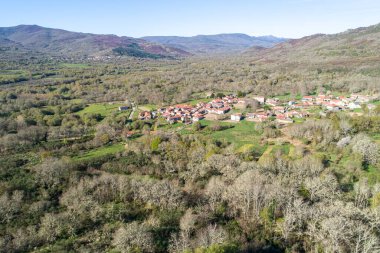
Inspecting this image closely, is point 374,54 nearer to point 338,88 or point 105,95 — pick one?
point 338,88

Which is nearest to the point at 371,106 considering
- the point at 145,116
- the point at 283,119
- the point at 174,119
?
the point at 283,119

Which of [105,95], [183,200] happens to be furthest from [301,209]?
[105,95]

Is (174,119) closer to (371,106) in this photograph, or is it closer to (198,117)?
(198,117)

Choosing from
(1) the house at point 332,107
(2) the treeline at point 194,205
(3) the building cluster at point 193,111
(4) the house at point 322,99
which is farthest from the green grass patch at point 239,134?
(4) the house at point 322,99

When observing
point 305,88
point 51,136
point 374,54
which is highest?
point 374,54

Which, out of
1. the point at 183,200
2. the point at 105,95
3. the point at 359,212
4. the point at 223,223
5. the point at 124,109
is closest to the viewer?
the point at 359,212
